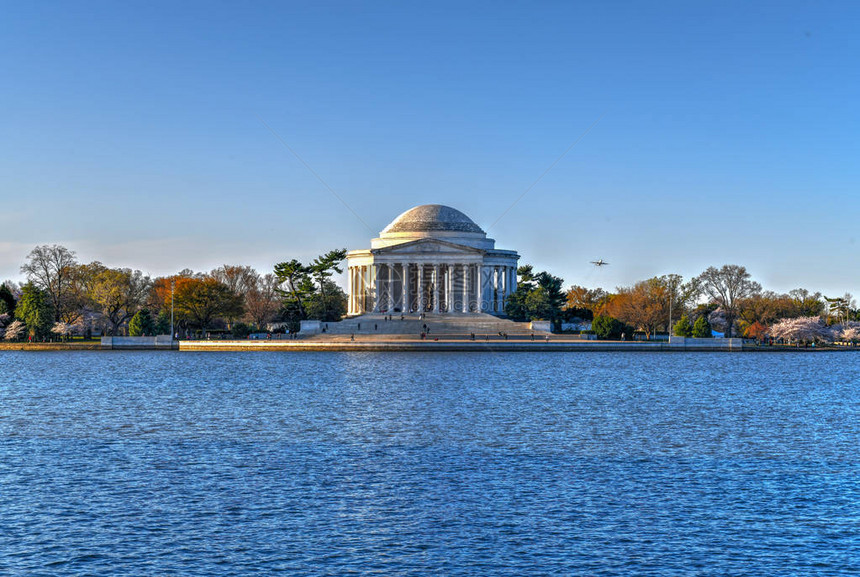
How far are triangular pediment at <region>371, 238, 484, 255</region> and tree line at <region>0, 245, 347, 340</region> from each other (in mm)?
10966

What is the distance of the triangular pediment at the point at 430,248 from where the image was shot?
140 metres

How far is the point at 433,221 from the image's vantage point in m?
149

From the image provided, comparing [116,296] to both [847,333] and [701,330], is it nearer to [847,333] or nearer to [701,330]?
[701,330]

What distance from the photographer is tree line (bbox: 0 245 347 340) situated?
122 metres

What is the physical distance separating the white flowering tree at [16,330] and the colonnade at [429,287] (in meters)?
44.1

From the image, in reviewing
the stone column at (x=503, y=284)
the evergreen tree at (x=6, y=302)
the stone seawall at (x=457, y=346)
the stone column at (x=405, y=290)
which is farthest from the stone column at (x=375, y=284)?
the evergreen tree at (x=6, y=302)

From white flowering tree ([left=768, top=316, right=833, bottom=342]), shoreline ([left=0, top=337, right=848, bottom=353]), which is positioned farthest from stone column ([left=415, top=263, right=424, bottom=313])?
white flowering tree ([left=768, top=316, right=833, bottom=342])

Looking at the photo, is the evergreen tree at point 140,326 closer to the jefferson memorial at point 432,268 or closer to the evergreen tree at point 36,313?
the evergreen tree at point 36,313

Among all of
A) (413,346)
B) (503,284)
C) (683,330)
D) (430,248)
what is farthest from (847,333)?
(413,346)

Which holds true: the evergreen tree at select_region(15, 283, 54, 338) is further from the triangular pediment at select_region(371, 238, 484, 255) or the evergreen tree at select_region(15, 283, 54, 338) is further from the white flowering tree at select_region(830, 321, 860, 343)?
the white flowering tree at select_region(830, 321, 860, 343)

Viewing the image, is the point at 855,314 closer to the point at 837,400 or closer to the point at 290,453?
the point at 837,400

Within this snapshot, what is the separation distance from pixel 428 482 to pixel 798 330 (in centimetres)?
10620

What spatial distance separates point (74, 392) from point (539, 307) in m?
72.5

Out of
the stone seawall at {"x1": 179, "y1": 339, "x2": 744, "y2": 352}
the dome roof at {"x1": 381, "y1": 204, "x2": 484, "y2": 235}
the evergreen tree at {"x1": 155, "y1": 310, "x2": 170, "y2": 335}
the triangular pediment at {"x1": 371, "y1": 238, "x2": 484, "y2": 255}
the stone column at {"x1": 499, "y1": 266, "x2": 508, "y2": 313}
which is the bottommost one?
the stone seawall at {"x1": 179, "y1": 339, "x2": 744, "y2": 352}
